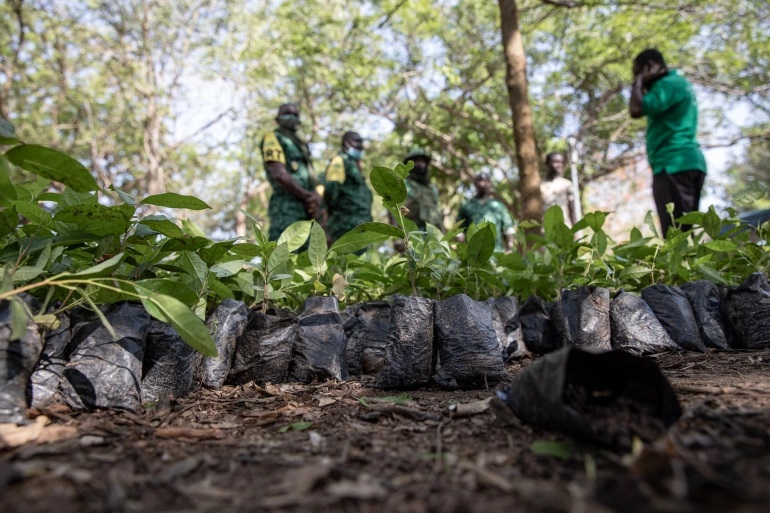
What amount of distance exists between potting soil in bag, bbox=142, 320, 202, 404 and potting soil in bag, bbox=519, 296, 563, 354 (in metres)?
1.53

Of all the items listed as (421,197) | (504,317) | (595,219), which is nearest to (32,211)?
(504,317)

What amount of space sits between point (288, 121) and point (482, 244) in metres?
3.52

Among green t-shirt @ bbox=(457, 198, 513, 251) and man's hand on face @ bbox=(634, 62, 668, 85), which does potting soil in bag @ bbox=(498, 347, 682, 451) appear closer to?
man's hand on face @ bbox=(634, 62, 668, 85)

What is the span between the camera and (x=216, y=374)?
1812mm

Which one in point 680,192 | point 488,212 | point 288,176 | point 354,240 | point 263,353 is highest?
point 288,176

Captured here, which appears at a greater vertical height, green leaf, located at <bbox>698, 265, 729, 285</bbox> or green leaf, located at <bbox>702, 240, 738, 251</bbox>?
green leaf, located at <bbox>702, 240, 738, 251</bbox>

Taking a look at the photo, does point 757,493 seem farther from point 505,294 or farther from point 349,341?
point 505,294

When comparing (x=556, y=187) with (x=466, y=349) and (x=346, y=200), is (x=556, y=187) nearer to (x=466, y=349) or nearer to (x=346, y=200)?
(x=346, y=200)

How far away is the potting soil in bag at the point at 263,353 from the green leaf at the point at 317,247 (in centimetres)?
36

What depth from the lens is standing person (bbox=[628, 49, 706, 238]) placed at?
3.62m

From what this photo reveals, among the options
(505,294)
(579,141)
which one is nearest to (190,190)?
(579,141)

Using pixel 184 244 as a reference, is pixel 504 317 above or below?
below

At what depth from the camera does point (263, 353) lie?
191cm

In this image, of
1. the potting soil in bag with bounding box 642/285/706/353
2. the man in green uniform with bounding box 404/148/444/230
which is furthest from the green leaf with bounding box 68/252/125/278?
the man in green uniform with bounding box 404/148/444/230
